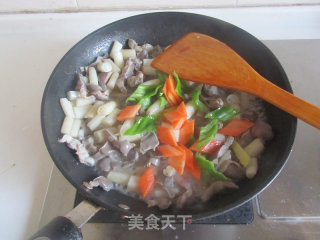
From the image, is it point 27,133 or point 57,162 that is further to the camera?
point 27,133

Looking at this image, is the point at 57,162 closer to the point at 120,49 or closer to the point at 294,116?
the point at 120,49

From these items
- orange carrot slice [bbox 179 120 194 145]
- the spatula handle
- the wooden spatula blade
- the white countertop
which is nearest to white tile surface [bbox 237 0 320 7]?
the white countertop

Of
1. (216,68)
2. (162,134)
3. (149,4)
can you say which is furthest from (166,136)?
(149,4)

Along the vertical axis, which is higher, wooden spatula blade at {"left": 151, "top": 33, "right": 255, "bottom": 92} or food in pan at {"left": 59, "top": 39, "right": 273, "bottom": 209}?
wooden spatula blade at {"left": 151, "top": 33, "right": 255, "bottom": 92}

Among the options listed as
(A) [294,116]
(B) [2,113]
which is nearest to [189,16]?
(A) [294,116]

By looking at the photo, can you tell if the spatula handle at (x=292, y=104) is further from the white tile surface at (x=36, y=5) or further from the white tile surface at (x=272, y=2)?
the white tile surface at (x=36, y=5)

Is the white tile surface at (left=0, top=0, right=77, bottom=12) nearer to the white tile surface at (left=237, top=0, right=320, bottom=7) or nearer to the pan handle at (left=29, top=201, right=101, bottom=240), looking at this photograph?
the white tile surface at (left=237, top=0, right=320, bottom=7)
